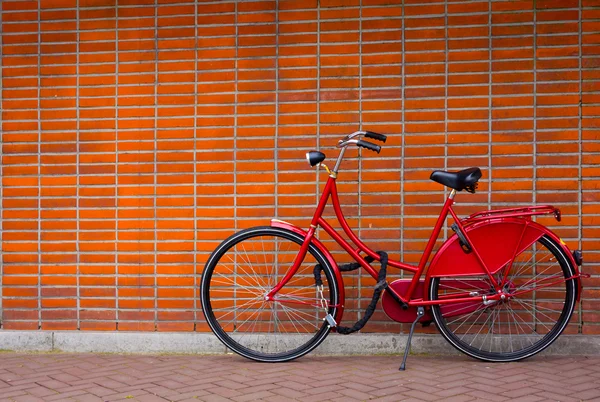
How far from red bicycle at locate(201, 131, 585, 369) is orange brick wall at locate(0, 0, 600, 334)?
0.75 ft

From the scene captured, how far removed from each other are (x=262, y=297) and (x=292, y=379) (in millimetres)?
839

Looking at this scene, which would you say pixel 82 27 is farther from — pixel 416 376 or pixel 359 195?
pixel 416 376

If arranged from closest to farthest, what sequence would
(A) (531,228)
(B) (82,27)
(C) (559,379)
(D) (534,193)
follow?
(C) (559,379)
(A) (531,228)
(D) (534,193)
(B) (82,27)

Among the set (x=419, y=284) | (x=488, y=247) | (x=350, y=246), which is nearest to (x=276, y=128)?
(x=350, y=246)

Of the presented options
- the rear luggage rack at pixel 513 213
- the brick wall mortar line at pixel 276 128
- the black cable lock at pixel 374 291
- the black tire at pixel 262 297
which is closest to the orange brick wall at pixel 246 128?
the brick wall mortar line at pixel 276 128

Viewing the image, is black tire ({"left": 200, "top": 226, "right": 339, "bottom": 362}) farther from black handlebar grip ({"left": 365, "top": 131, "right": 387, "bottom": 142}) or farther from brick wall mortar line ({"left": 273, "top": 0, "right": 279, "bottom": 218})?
black handlebar grip ({"left": 365, "top": 131, "right": 387, "bottom": 142})

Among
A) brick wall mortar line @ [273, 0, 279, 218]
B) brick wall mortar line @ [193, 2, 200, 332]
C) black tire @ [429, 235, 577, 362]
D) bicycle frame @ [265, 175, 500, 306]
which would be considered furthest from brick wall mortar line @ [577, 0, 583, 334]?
brick wall mortar line @ [193, 2, 200, 332]

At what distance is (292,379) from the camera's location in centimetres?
440

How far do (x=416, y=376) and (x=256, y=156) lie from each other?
6.32 feet

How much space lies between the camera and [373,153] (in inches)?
204

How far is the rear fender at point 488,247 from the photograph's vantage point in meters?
4.71

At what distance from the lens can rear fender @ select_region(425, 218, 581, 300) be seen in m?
4.71

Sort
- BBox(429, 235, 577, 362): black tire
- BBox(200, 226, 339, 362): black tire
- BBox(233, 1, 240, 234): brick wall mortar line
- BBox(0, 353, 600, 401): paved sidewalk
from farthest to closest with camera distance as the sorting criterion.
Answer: BBox(233, 1, 240, 234): brick wall mortar line
BBox(200, 226, 339, 362): black tire
BBox(429, 235, 577, 362): black tire
BBox(0, 353, 600, 401): paved sidewalk

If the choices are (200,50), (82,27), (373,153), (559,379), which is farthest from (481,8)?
(82,27)
